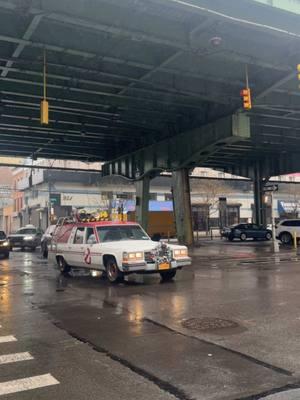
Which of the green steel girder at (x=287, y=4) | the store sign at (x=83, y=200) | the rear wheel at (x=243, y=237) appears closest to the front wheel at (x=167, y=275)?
the green steel girder at (x=287, y=4)

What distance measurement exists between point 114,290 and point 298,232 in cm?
2323

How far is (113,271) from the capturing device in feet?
43.2

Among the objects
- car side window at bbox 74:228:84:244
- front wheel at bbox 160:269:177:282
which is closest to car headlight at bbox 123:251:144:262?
front wheel at bbox 160:269:177:282

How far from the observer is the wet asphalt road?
495 centimetres

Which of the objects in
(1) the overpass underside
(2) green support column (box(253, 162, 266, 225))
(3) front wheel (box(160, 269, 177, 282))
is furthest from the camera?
(2) green support column (box(253, 162, 266, 225))

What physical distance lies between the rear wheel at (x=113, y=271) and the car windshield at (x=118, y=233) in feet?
2.96

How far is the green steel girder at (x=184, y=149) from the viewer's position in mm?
25234

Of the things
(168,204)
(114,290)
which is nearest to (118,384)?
(114,290)

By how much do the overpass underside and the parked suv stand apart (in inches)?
238

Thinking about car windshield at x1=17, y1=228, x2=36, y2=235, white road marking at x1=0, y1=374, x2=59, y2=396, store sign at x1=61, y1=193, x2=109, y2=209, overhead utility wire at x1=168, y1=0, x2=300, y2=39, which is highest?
overhead utility wire at x1=168, y1=0, x2=300, y2=39

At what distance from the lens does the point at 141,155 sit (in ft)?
115

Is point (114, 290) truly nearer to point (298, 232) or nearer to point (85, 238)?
point (85, 238)

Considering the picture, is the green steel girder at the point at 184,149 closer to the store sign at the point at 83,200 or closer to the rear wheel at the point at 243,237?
the rear wheel at the point at 243,237

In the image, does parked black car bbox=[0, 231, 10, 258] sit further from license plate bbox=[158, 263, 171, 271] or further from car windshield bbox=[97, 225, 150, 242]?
license plate bbox=[158, 263, 171, 271]
